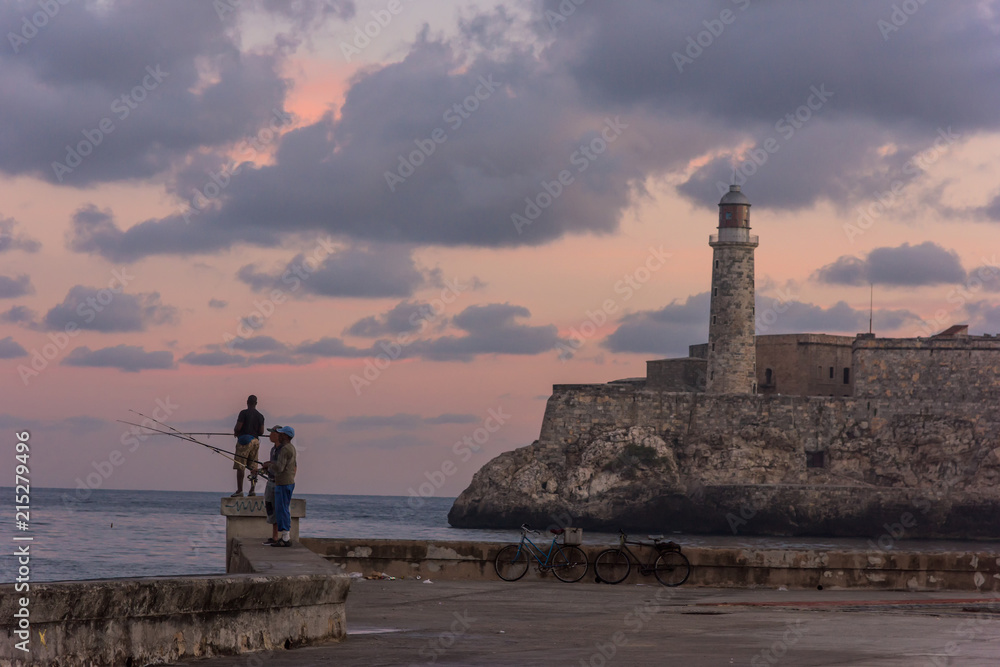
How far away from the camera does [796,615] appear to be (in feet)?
41.8

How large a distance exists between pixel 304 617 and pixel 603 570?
8222 mm

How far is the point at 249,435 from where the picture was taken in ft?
48.2

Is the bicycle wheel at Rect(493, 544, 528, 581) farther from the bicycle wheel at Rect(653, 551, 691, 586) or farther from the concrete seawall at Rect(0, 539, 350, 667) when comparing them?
the concrete seawall at Rect(0, 539, 350, 667)

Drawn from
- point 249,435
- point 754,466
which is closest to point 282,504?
point 249,435

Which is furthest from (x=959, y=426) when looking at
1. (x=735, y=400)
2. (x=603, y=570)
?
(x=603, y=570)

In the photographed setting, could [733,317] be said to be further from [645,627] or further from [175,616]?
[175,616]

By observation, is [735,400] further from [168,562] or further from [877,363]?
[168,562]

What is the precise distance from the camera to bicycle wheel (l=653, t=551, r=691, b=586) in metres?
16.6

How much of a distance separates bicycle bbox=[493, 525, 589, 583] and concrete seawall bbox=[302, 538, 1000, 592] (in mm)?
126

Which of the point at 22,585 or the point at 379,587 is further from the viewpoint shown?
the point at 379,587

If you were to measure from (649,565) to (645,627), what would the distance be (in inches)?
222

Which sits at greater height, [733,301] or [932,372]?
[733,301]

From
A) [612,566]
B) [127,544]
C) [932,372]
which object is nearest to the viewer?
[612,566]

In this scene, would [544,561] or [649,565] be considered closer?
[649,565]
